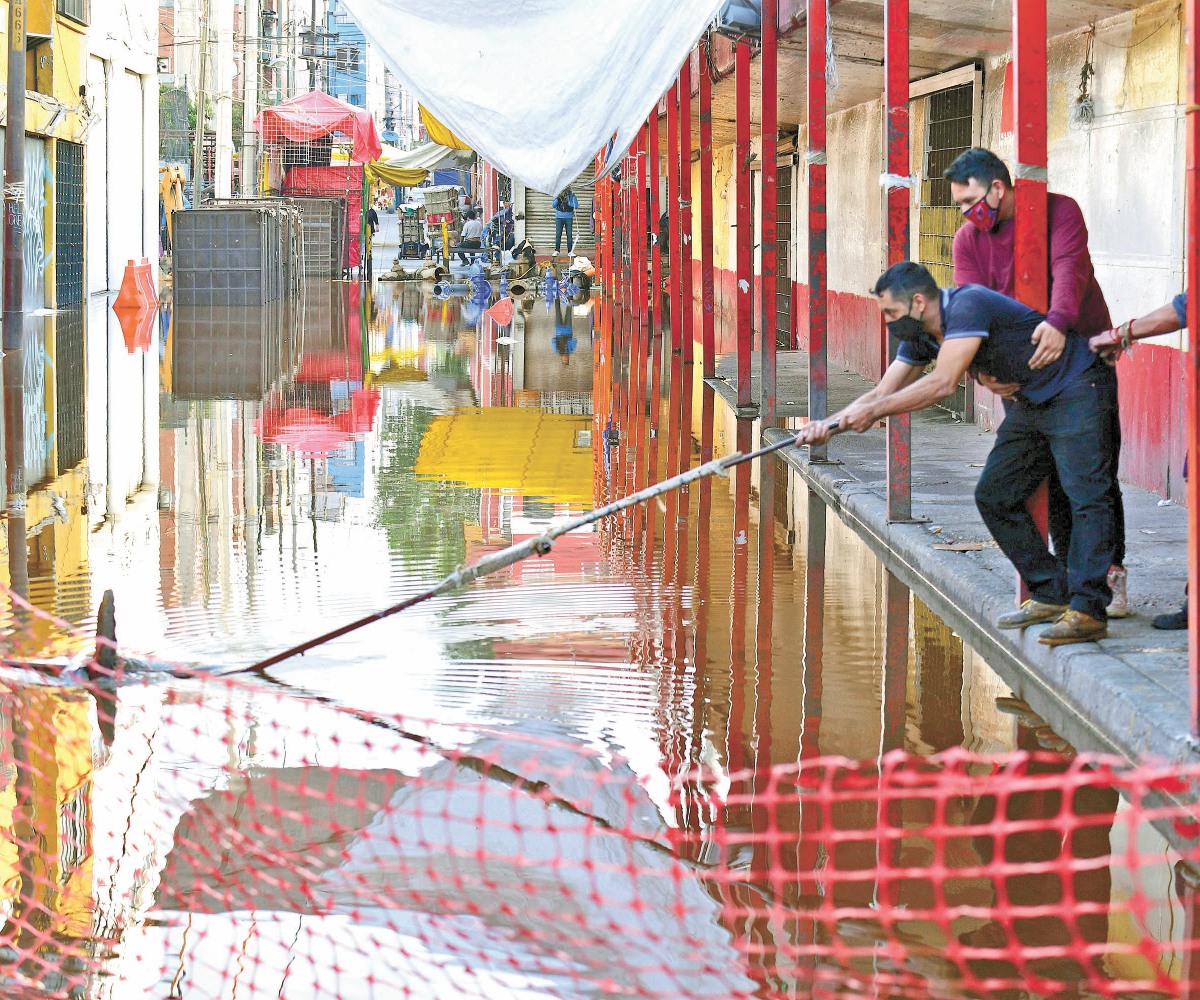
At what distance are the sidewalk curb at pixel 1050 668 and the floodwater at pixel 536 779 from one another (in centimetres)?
13

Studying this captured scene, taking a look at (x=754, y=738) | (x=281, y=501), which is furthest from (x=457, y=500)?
(x=754, y=738)

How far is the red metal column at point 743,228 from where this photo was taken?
1490cm

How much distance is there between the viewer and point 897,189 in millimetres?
9484

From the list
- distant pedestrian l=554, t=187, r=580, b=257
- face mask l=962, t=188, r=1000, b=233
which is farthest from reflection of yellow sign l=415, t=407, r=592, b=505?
distant pedestrian l=554, t=187, r=580, b=257

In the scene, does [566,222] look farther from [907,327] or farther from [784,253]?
[907,327]

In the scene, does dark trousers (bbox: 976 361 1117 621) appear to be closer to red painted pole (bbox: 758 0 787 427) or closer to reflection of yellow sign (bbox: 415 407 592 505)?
reflection of yellow sign (bbox: 415 407 592 505)

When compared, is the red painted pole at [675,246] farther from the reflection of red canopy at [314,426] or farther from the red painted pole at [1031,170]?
the red painted pole at [1031,170]

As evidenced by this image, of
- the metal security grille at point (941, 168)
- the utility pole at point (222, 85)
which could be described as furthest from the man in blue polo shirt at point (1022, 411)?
the utility pole at point (222, 85)

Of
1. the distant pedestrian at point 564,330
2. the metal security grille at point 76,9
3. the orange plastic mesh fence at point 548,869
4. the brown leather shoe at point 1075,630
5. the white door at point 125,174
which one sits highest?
the metal security grille at point 76,9

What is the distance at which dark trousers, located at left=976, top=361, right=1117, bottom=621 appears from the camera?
6.48 m

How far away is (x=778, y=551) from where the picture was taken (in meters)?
9.36

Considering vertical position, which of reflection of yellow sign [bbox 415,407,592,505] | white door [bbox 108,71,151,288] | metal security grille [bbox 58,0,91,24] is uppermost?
metal security grille [bbox 58,0,91,24]

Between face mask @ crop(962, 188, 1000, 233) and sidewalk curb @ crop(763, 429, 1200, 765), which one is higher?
face mask @ crop(962, 188, 1000, 233)

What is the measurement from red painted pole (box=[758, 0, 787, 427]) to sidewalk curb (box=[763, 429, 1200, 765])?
4.24 meters
